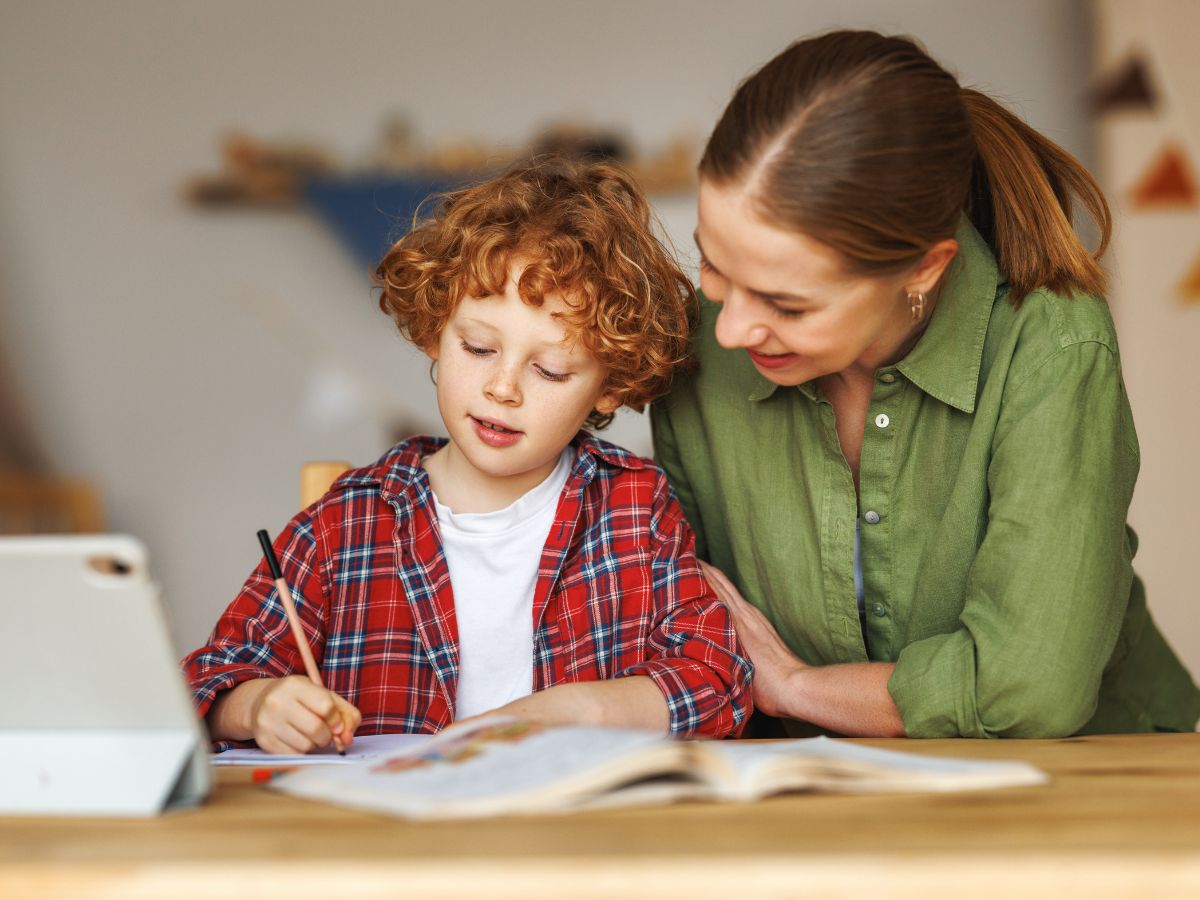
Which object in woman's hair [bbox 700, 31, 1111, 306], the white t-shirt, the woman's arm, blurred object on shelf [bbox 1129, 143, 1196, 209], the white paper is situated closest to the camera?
the white paper

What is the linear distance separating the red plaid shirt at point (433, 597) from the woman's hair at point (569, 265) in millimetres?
144

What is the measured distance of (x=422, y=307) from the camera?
1.39 meters

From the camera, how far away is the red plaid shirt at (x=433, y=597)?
129 centimetres

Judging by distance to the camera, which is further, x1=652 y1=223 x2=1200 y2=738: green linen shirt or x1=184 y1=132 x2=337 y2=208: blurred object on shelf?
x1=184 y1=132 x2=337 y2=208: blurred object on shelf

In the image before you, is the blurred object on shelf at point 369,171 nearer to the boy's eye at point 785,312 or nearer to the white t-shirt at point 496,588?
the white t-shirt at point 496,588

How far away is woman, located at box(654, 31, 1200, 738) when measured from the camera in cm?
113

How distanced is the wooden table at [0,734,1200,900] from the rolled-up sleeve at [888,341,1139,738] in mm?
390

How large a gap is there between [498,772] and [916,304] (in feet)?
2.44

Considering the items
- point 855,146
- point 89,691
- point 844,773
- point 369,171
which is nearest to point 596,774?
point 844,773

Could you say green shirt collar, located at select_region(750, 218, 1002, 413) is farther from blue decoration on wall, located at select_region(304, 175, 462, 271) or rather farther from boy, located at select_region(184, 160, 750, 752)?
blue decoration on wall, located at select_region(304, 175, 462, 271)

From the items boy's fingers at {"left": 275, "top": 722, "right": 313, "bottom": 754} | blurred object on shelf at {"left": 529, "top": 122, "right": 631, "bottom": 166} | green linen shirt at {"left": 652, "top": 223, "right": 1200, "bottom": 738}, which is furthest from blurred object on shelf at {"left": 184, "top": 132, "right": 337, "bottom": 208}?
boy's fingers at {"left": 275, "top": 722, "right": 313, "bottom": 754}

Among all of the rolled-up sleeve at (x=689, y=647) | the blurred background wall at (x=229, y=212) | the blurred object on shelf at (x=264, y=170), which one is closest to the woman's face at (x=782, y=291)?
the rolled-up sleeve at (x=689, y=647)

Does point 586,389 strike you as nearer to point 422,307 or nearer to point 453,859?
point 422,307

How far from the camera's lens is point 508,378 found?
126cm
